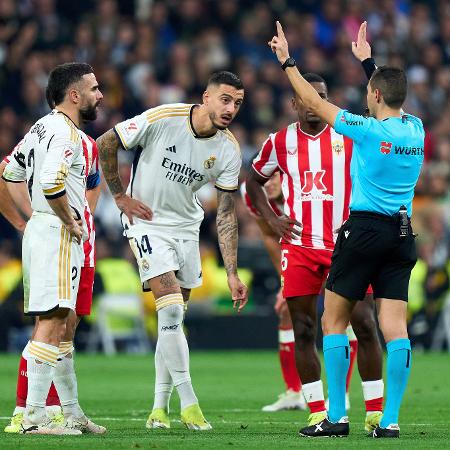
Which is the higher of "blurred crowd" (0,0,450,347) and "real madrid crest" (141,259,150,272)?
"blurred crowd" (0,0,450,347)

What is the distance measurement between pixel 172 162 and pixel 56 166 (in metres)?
1.24

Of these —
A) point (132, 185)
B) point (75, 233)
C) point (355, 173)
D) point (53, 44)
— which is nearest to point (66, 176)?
point (75, 233)

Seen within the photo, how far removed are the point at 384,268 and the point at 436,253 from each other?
12.7 meters

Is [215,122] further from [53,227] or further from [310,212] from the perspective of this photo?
[53,227]

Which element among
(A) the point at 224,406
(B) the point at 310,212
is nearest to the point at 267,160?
(B) the point at 310,212

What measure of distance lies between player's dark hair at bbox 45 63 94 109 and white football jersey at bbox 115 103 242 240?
24.8 inches

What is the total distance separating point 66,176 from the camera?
336 inches

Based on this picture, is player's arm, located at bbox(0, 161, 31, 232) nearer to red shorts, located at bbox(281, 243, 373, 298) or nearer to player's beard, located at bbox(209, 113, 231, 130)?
player's beard, located at bbox(209, 113, 231, 130)

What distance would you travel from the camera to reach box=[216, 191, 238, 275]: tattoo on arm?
9.57 meters

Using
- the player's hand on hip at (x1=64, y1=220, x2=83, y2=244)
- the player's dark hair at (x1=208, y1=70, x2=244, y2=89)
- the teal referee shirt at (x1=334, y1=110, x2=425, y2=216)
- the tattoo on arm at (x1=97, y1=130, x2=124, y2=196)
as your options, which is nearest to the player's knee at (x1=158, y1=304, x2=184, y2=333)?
the player's hand on hip at (x1=64, y1=220, x2=83, y2=244)

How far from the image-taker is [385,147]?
27.6ft

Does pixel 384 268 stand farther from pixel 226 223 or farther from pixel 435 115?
pixel 435 115

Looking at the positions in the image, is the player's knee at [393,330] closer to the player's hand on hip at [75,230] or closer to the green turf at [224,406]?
the green turf at [224,406]

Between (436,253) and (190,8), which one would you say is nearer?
(436,253)
